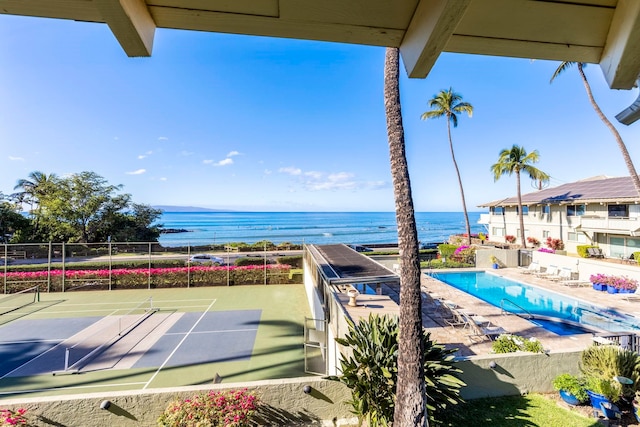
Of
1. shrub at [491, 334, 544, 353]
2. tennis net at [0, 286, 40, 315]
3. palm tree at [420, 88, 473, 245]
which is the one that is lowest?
tennis net at [0, 286, 40, 315]

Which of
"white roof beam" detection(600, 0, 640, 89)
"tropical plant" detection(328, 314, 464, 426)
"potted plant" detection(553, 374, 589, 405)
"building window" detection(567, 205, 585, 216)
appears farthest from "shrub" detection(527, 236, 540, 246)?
"white roof beam" detection(600, 0, 640, 89)

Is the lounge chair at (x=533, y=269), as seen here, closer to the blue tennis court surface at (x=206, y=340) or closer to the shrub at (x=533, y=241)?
the shrub at (x=533, y=241)

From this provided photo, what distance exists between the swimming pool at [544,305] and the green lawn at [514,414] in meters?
6.61

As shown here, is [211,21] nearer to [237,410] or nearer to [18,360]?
[237,410]

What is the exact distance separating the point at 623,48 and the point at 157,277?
22771 millimetres

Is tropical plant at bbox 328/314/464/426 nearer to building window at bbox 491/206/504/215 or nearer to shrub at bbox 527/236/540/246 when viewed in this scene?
shrub at bbox 527/236/540/246

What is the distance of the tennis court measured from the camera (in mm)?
8578

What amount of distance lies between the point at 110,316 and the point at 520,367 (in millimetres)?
16765

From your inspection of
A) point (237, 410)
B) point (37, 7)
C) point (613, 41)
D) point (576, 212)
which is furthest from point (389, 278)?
point (576, 212)

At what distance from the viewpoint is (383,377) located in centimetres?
528

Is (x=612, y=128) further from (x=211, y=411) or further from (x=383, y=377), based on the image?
(x=211, y=411)

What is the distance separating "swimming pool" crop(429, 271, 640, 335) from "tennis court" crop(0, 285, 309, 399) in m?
10.4

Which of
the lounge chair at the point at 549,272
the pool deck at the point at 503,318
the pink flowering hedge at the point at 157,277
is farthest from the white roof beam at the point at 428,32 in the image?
the lounge chair at the point at 549,272

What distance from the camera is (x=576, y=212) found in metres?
23.1
